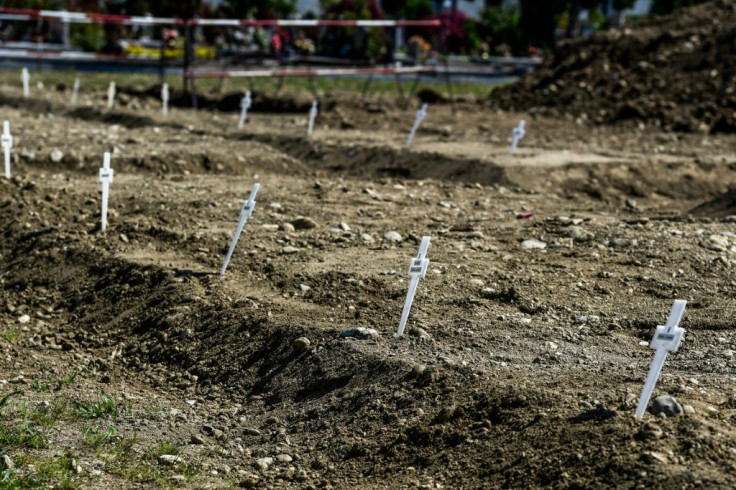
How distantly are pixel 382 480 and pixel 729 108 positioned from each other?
14397 millimetres

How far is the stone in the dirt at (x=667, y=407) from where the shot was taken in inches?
209

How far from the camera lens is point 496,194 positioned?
38.6ft

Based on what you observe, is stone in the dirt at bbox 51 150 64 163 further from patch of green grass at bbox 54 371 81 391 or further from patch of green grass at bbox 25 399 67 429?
patch of green grass at bbox 25 399 67 429

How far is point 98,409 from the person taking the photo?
6262mm

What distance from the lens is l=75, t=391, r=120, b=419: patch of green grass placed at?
20.4ft

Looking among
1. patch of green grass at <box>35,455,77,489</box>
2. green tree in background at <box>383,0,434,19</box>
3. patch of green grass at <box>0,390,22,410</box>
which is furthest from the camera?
green tree in background at <box>383,0,434,19</box>

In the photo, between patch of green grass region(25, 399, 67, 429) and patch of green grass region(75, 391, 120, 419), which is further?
patch of green grass region(75, 391, 120, 419)

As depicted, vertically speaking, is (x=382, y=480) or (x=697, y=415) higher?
(x=697, y=415)

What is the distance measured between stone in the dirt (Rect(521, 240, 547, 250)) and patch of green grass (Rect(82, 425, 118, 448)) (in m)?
4.07

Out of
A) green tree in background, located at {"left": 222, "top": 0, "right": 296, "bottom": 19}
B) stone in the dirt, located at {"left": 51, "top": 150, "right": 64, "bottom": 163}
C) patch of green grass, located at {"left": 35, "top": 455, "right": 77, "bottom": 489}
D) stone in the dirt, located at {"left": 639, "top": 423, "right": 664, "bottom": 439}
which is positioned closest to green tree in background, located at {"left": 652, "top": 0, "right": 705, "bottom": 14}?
green tree in background, located at {"left": 222, "top": 0, "right": 296, "bottom": 19}

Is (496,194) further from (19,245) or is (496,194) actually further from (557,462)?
(557,462)

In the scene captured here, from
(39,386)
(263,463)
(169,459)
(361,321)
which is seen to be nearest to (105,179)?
(39,386)

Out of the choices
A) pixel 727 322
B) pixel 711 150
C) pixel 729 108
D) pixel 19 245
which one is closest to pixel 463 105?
pixel 729 108

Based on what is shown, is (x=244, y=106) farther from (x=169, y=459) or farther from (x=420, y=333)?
(x=169, y=459)
